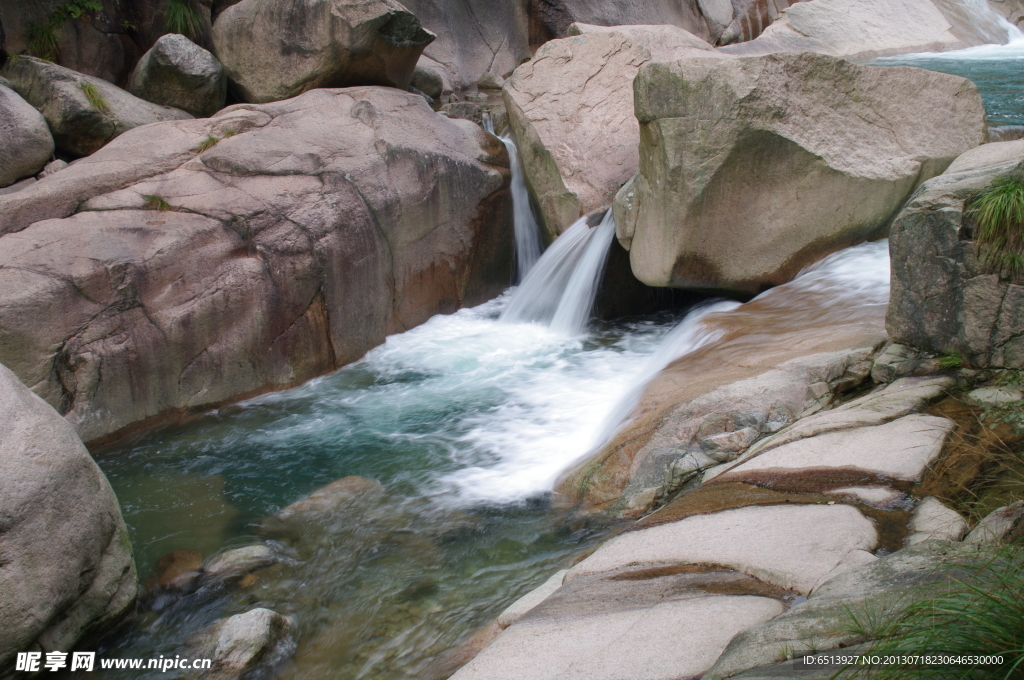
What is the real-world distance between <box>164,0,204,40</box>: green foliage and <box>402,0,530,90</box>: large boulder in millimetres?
3727

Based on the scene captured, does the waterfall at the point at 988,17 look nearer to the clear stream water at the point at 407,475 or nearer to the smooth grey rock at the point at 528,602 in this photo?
the clear stream water at the point at 407,475

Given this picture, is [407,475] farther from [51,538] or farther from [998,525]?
[998,525]

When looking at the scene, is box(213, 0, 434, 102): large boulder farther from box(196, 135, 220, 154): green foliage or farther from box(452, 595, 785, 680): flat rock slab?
box(452, 595, 785, 680): flat rock slab

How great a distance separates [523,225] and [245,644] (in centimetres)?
561

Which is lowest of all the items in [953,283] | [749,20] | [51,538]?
[51,538]

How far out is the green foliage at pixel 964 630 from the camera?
1472 mm

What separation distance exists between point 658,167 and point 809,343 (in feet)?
6.80

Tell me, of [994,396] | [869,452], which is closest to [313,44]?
[869,452]

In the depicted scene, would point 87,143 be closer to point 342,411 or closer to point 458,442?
point 342,411

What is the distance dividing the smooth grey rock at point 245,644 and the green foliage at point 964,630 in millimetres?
2455

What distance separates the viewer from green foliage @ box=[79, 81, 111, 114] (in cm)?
706

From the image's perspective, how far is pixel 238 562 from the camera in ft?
12.6


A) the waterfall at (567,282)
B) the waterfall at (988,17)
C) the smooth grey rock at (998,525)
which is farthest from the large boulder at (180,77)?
the waterfall at (988,17)

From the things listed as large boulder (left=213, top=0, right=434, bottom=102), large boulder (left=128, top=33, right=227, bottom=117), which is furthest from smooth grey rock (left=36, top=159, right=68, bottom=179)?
large boulder (left=213, top=0, right=434, bottom=102)
